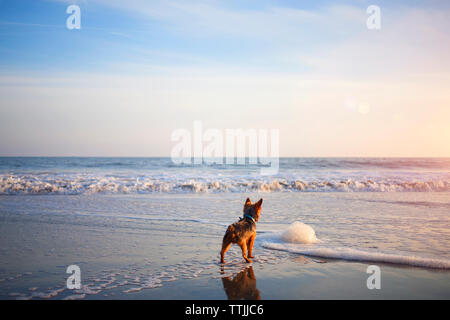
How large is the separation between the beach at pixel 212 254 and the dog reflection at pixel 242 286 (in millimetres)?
14

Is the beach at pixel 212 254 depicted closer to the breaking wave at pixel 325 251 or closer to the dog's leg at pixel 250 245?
the breaking wave at pixel 325 251

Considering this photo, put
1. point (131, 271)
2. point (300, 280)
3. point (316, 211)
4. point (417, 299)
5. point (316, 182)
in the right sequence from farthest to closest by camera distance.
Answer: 1. point (316, 182)
2. point (316, 211)
3. point (131, 271)
4. point (300, 280)
5. point (417, 299)

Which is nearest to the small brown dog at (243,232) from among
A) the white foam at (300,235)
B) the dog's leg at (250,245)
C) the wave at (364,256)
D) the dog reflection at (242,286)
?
the dog's leg at (250,245)

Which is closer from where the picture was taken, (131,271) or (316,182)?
(131,271)

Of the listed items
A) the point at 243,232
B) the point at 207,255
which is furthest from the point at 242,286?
the point at 207,255

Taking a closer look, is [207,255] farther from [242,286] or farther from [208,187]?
[208,187]

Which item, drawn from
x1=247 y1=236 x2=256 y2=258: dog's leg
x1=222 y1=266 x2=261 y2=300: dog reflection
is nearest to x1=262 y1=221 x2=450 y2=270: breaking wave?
x1=247 y1=236 x2=256 y2=258: dog's leg

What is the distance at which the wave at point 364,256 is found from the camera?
17.1ft

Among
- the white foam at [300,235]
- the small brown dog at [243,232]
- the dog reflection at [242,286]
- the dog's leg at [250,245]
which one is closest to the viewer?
the dog reflection at [242,286]

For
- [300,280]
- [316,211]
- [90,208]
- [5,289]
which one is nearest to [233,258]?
[300,280]

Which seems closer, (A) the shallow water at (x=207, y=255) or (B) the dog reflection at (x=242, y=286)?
(B) the dog reflection at (x=242, y=286)
